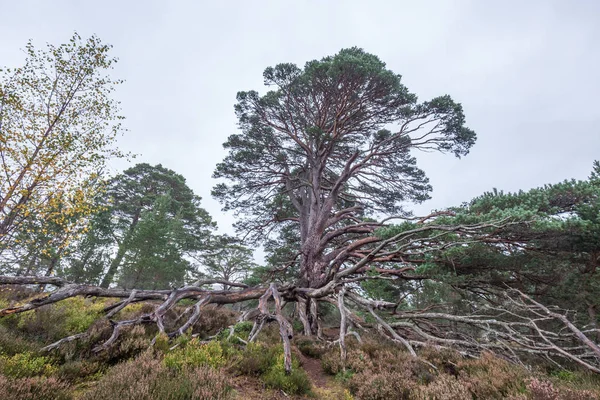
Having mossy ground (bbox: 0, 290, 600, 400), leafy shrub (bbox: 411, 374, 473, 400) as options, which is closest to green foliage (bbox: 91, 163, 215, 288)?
mossy ground (bbox: 0, 290, 600, 400)

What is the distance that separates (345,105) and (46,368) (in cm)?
1194

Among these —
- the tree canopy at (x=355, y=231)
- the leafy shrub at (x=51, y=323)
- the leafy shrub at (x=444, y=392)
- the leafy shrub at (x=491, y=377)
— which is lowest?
the leafy shrub at (x=444, y=392)

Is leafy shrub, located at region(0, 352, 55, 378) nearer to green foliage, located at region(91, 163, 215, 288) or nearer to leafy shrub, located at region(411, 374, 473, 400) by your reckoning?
leafy shrub, located at region(411, 374, 473, 400)

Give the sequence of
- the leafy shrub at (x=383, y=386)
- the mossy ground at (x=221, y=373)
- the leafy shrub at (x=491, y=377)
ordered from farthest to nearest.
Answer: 1. the leafy shrub at (x=383, y=386)
2. the leafy shrub at (x=491, y=377)
3. the mossy ground at (x=221, y=373)

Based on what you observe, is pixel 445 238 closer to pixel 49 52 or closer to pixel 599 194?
pixel 599 194

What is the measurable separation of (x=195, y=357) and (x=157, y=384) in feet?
4.08

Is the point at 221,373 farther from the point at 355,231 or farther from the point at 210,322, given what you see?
the point at 355,231

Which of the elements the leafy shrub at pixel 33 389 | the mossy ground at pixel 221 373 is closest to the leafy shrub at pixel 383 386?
the mossy ground at pixel 221 373

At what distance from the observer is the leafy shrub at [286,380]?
4324 millimetres

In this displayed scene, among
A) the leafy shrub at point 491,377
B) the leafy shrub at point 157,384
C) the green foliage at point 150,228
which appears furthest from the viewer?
the green foliage at point 150,228

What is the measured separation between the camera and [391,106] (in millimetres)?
11219

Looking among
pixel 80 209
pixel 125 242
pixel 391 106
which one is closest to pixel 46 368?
pixel 80 209

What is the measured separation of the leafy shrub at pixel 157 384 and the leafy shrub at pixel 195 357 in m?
0.22

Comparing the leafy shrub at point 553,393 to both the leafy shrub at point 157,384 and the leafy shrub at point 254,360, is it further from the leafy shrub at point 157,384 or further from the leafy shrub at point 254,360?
the leafy shrub at point 157,384
